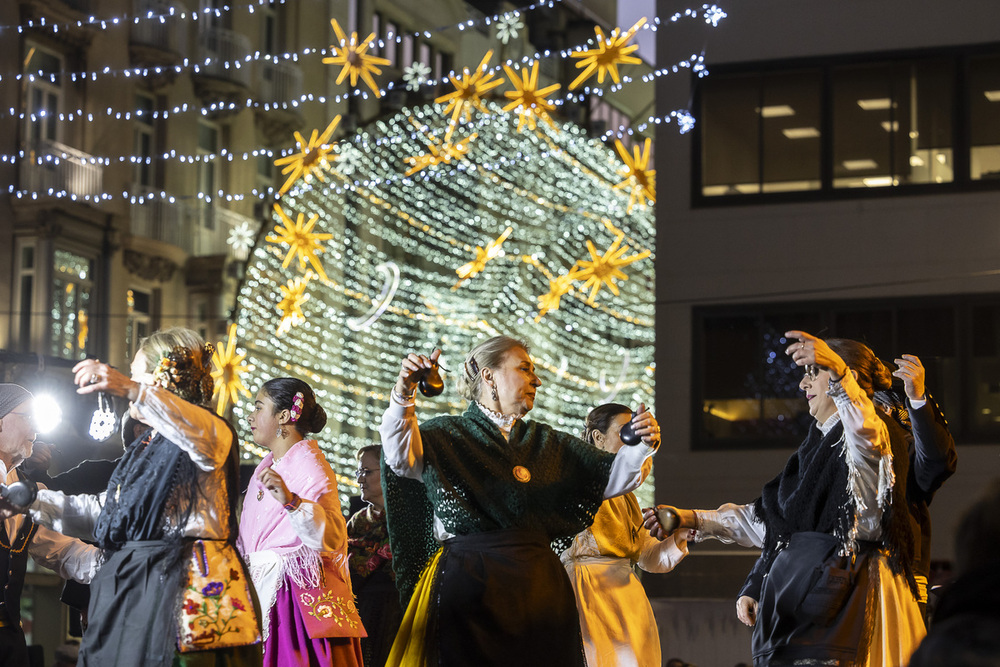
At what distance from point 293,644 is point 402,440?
157 centimetres

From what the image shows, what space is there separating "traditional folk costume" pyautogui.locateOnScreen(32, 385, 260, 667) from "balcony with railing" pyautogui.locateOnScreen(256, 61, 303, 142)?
19.0m

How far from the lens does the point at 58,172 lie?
20.0 m

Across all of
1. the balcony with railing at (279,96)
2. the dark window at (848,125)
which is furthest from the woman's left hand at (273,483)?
the balcony with railing at (279,96)

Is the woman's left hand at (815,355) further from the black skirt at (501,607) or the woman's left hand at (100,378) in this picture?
the woman's left hand at (100,378)

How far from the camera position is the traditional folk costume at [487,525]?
16.4 feet

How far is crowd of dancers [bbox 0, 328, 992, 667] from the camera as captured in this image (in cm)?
499

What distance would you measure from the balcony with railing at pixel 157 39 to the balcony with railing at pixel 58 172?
1.96 metres

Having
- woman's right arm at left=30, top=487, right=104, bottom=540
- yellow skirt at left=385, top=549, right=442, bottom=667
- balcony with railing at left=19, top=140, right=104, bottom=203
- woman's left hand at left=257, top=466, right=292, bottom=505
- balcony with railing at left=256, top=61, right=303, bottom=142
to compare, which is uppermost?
balcony with railing at left=256, top=61, right=303, bottom=142

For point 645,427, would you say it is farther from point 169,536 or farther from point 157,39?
point 157,39

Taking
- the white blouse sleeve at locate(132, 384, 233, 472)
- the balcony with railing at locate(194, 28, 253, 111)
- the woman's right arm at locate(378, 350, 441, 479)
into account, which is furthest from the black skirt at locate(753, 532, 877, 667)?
the balcony with railing at locate(194, 28, 253, 111)

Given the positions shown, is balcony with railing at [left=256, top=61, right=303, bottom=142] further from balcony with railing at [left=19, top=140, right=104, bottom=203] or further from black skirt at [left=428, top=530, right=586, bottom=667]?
black skirt at [left=428, top=530, right=586, bottom=667]

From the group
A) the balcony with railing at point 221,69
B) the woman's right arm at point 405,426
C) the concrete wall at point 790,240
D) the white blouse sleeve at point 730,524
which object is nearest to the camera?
the woman's right arm at point 405,426

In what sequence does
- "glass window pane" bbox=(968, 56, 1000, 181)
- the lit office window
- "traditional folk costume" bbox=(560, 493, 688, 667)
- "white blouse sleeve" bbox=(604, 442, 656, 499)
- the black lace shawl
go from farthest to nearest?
the lit office window < "glass window pane" bbox=(968, 56, 1000, 181) < "traditional folk costume" bbox=(560, 493, 688, 667) < the black lace shawl < "white blouse sleeve" bbox=(604, 442, 656, 499)

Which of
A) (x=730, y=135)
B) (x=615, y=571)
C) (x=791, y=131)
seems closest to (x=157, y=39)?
(x=730, y=135)
